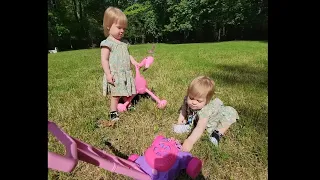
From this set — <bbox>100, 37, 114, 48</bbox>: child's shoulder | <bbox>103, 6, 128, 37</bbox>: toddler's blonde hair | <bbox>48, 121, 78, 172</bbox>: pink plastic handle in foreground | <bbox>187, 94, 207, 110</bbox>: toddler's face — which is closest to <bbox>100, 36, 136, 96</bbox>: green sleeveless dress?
<bbox>100, 37, 114, 48</bbox>: child's shoulder

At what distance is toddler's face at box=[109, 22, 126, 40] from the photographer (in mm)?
2393

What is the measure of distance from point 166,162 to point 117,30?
1.25 m

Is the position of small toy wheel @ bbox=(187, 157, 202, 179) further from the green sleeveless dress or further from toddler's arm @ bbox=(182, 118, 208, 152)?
the green sleeveless dress

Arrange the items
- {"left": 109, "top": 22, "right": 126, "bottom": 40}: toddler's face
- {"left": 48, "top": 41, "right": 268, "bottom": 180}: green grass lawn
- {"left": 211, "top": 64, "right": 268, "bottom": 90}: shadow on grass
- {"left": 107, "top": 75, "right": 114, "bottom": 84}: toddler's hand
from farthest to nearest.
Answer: {"left": 211, "top": 64, "right": 268, "bottom": 90}: shadow on grass, {"left": 107, "top": 75, "right": 114, "bottom": 84}: toddler's hand, {"left": 109, "top": 22, "right": 126, "bottom": 40}: toddler's face, {"left": 48, "top": 41, "right": 268, "bottom": 180}: green grass lawn

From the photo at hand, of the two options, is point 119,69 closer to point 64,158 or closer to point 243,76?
point 64,158

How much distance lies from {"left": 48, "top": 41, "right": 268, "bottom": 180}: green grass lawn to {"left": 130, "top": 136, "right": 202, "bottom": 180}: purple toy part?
0.12 m

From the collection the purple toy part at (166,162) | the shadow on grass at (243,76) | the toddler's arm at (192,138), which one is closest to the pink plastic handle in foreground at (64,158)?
the purple toy part at (166,162)
